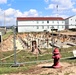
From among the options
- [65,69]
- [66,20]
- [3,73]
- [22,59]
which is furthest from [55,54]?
[66,20]

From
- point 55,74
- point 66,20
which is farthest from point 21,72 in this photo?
point 66,20

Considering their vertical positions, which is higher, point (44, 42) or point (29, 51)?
point (44, 42)

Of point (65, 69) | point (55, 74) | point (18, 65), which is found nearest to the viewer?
point (55, 74)

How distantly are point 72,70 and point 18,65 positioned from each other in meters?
2.72

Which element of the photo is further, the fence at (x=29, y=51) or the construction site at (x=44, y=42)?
the construction site at (x=44, y=42)

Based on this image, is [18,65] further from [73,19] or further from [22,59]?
[73,19]

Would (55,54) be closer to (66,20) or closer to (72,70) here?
(72,70)

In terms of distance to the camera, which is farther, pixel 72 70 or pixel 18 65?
pixel 18 65

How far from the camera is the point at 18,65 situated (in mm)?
9281

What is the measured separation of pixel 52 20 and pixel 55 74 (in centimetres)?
7874

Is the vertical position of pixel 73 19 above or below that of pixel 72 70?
above

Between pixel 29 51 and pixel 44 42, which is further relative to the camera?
pixel 44 42

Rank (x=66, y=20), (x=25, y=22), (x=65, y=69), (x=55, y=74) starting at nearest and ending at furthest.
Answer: (x=55, y=74) < (x=65, y=69) < (x=25, y=22) < (x=66, y=20)

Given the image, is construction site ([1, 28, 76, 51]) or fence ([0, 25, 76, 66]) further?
construction site ([1, 28, 76, 51])
